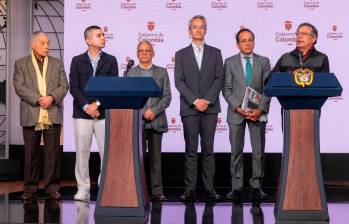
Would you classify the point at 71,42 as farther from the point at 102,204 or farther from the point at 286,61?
the point at 102,204

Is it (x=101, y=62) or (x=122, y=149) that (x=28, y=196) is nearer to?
(x=101, y=62)

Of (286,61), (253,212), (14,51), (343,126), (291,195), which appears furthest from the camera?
(14,51)

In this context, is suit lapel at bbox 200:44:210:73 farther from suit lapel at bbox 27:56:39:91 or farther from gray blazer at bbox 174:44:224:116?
suit lapel at bbox 27:56:39:91

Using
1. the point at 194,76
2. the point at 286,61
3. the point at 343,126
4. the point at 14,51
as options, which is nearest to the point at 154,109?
the point at 194,76

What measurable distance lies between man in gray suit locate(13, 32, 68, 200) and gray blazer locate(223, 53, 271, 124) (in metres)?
1.57

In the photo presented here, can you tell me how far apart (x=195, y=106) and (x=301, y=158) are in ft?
5.52

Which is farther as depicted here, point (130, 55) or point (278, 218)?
point (130, 55)

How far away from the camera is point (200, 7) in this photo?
774 centimetres

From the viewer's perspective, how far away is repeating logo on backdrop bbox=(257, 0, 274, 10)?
7695 mm

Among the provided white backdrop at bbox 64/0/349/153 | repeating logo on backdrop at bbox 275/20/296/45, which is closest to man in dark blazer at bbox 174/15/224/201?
white backdrop at bbox 64/0/349/153

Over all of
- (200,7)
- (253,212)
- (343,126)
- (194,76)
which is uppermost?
(200,7)

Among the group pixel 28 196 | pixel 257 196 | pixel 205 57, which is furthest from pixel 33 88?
pixel 257 196

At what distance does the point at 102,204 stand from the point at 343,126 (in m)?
3.87

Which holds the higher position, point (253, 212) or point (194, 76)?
point (194, 76)
